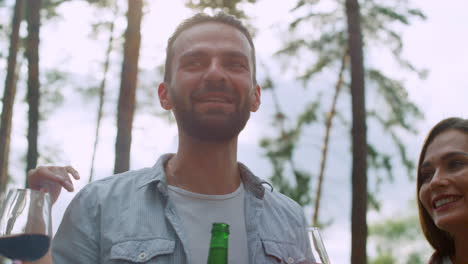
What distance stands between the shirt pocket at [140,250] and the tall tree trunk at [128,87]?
178 inches

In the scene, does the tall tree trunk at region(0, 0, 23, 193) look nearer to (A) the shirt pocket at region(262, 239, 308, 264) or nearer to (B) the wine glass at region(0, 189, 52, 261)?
(A) the shirt pocket at region(262, 239, 308, 264)

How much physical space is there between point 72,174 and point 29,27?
6790mm

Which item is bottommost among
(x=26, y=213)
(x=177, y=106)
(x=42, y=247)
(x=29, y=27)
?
(x=42, y=247)

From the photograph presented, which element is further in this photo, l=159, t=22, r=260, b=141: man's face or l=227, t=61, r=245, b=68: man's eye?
l=227, t=61, r=245, b=68: man's eye

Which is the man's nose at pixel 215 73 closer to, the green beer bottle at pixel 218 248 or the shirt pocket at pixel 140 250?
the shirt pocket at pixel 140 250

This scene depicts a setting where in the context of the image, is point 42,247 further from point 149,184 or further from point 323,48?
point 323,48

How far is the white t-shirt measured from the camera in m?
2.61

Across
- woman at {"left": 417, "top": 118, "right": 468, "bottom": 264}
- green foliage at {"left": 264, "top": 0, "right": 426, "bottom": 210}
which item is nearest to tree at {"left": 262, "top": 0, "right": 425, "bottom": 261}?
green foliage at {"left": 264, "top": 0, "right": 426, "bottom": 210}

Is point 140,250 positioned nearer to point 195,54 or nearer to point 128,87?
point 195,54

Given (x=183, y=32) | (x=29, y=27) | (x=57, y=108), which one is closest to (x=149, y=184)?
(x=183, y=32)

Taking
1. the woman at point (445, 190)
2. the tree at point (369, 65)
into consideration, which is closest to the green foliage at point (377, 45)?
the tree at point (369, 65)

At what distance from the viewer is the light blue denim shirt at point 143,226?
259cm

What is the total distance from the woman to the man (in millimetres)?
1100

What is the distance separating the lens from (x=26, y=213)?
6.02 feet
